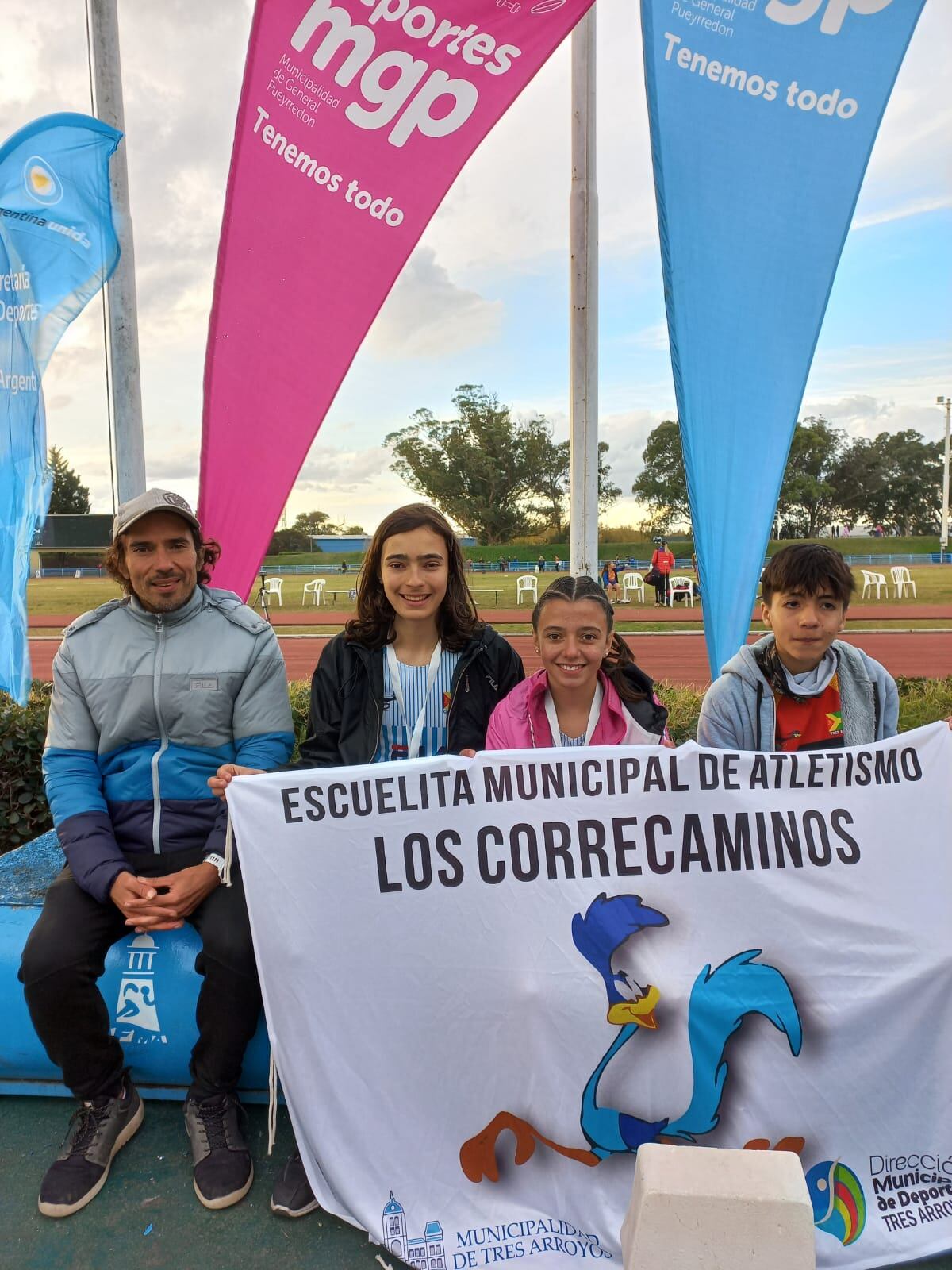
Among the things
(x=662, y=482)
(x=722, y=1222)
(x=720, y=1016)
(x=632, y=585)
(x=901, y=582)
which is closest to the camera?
(x=722, y=1222)

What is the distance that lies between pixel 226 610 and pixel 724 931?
6.33 feet

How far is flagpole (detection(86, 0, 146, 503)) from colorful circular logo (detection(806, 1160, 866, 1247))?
459 cm

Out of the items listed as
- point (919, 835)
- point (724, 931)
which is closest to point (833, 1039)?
point (724, 931)

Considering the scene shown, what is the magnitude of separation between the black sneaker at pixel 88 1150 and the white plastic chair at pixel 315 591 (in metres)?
27.0

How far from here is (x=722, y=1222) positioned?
153 centimetres

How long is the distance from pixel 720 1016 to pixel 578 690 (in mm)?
1070

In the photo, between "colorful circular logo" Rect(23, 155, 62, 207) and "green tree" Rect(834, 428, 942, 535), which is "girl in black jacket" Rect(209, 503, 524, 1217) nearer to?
"colorful circular logo" Rect(23, 155, 62, 207)

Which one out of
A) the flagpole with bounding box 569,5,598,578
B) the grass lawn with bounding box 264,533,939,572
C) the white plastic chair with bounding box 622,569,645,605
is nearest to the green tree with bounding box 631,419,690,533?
the grass lawn with bounding box 264,533,939,572

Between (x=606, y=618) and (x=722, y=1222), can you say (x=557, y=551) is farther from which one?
(x=722, y=1222)

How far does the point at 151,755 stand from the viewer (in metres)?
2.82

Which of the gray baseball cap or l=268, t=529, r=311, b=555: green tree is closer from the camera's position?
the gray baseball cap

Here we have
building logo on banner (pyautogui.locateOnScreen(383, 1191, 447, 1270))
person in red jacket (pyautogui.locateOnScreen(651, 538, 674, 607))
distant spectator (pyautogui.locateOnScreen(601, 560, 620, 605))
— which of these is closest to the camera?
building logo on banner (pyautogui.locateOnScreen(383, 1191, 447, 1270))

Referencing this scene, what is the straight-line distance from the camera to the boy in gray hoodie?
278 cm

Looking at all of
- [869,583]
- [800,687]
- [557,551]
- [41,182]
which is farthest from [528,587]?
[800,687]
